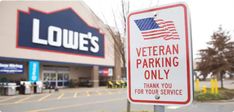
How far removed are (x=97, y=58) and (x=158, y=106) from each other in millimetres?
37786

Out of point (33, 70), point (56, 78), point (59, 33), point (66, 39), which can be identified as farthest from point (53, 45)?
point (56, 78)

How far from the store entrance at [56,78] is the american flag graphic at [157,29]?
32297mm

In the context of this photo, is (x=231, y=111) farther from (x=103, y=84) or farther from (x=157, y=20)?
(x=103, y=84)

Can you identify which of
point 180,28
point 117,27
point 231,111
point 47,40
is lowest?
point 231,111

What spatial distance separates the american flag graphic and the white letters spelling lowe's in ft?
95.1

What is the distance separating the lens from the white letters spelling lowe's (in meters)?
30.5

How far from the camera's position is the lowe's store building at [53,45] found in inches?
1098

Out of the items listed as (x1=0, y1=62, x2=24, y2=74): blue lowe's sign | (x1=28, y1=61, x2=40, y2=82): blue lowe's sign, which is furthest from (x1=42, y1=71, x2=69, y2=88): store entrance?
(x1=0, y1=62, x2=24, y2=74): blue lowe's sign

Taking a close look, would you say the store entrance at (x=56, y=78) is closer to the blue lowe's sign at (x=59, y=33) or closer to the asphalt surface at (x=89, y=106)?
the blue lowe's sign at (x=59, y=33)

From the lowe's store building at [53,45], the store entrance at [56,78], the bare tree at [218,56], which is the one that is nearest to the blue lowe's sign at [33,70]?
the lowe's store building at [53,45]

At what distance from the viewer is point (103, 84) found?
44625 mm

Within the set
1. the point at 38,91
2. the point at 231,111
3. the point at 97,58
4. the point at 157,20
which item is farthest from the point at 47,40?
the point at 157,20

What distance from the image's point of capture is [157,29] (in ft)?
6.56

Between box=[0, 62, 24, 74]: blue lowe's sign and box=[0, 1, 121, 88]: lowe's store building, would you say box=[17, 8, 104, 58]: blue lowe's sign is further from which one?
box=[0, 62, 24, 74]: blue lowe's sign
